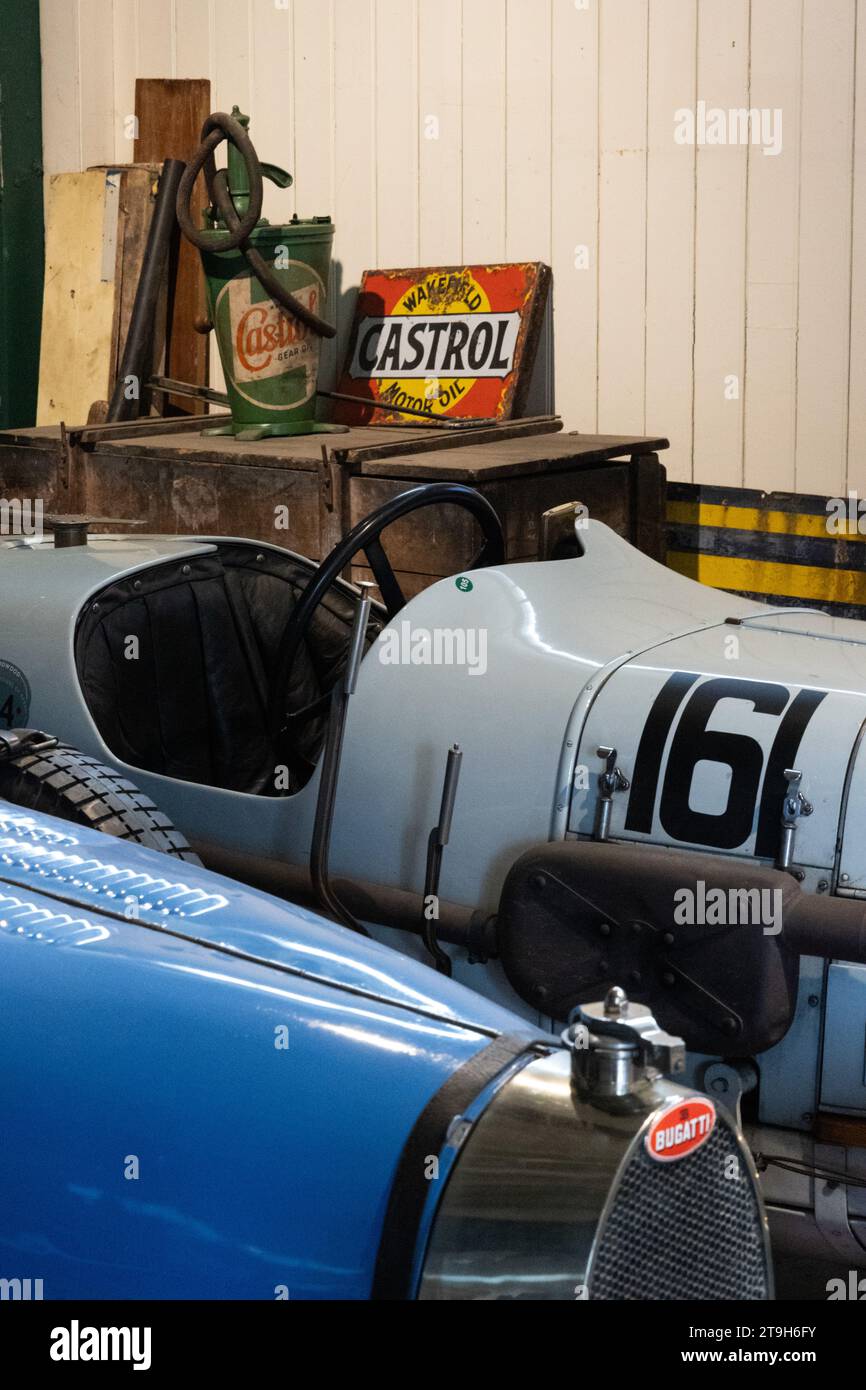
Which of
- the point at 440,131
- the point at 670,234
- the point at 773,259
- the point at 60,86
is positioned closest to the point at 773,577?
the point at 773,259

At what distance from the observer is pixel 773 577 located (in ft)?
20.4

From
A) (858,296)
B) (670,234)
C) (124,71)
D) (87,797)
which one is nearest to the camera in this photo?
(87,797)

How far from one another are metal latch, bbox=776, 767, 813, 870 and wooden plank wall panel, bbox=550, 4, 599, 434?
161 inches

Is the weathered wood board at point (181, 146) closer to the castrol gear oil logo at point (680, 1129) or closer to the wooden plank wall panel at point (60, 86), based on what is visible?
the wooden plank wall panel at point (60, 86)

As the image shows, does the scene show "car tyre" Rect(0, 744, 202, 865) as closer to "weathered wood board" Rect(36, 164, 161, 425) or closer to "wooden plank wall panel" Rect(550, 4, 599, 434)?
"wooden plank wall panel" Rect(550, 4, 599, 434)

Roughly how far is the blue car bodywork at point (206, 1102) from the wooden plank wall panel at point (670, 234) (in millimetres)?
4785

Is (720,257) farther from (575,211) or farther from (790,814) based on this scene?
(790,814)

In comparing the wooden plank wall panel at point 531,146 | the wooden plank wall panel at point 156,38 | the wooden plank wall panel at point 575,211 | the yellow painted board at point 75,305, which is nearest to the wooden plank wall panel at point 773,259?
the wooden plank wall panel at point 575,211

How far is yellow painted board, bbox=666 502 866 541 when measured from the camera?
19.8ft

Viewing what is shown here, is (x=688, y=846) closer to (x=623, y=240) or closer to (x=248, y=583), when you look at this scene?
(x=248, y=583)

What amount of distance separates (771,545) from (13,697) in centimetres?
331

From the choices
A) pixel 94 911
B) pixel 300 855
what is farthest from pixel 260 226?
pixel 94 911

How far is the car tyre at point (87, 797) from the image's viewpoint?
3.14 meters

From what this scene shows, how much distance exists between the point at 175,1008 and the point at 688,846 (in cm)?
135
